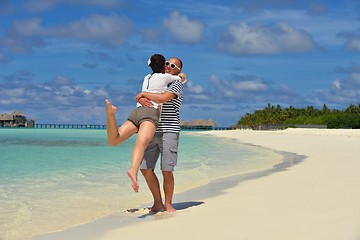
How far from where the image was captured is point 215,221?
5.33 meters

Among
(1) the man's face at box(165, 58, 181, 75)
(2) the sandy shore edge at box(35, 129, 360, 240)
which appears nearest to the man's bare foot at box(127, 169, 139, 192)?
(2) the sandy shore edge at box(35, 129, 360, 240)

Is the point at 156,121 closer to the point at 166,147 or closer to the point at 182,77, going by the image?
the point at 166,147

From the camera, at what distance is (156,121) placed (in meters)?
5.81

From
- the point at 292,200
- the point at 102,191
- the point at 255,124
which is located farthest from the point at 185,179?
the point at 255,124

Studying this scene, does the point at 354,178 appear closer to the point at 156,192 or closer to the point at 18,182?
the point at 156,192

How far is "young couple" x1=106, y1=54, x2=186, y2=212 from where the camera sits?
5.67m

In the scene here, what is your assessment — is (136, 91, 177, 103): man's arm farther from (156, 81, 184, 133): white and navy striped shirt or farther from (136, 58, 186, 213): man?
(156, 81, 184, 133): white and navy striped shirt

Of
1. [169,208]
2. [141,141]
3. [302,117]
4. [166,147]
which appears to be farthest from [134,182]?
[302,117]

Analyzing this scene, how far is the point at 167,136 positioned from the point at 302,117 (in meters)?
110

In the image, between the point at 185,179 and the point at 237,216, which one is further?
the point at 185,179

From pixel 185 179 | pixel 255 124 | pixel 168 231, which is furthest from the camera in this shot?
pixel 255 124

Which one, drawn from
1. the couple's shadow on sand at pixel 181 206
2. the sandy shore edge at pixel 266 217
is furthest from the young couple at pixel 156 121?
the sandy shore edge at pixel 266 217

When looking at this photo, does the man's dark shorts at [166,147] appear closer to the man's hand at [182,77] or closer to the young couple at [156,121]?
the young couple at [156,121]

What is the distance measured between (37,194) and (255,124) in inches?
4638
